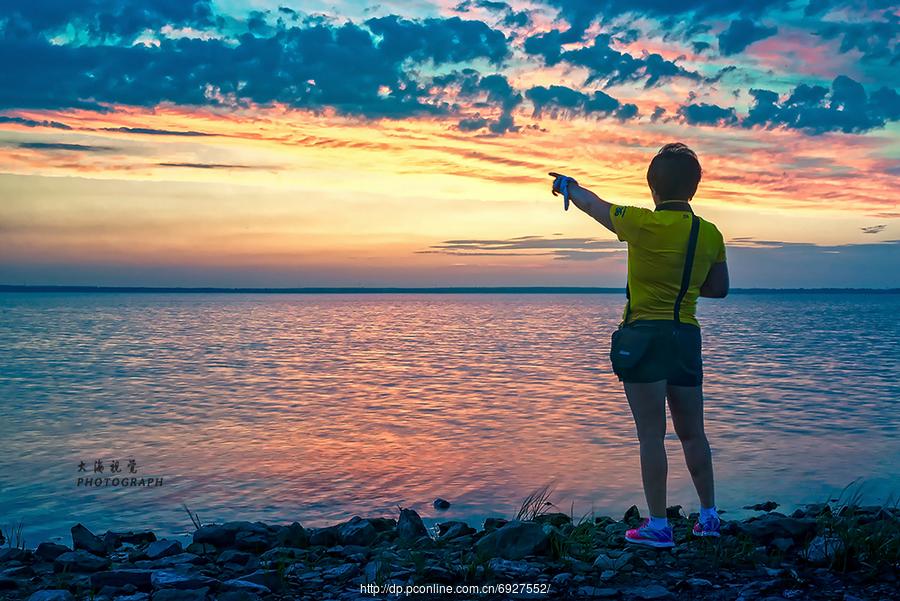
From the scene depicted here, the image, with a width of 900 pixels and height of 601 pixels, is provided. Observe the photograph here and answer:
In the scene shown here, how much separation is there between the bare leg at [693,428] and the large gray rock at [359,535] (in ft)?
12.1

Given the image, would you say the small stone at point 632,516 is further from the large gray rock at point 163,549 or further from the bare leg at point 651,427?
the large gray rock at point 163,549

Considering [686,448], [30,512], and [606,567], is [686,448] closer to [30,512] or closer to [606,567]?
[606,567]

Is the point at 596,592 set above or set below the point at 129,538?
above

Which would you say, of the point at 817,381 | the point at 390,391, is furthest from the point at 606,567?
the point at 817,381

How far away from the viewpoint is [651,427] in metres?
5.57

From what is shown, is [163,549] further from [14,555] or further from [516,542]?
[516,542]

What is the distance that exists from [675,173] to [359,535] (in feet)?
16.4

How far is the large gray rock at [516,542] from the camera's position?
21.0ft

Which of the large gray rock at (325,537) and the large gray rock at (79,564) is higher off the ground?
the large gray rock at (79,564)

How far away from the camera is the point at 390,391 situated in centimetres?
2366

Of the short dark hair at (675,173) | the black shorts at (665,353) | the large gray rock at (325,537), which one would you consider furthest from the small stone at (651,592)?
the large gray rock at (325,537)

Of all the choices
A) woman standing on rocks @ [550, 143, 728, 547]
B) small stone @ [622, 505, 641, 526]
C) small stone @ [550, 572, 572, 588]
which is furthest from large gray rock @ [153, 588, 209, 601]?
small stone @ [622, 505, 641, 526]

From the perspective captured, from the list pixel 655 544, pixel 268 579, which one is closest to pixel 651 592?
pixel 655 544

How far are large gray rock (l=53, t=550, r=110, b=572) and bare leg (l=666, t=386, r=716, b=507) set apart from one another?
524 cm
